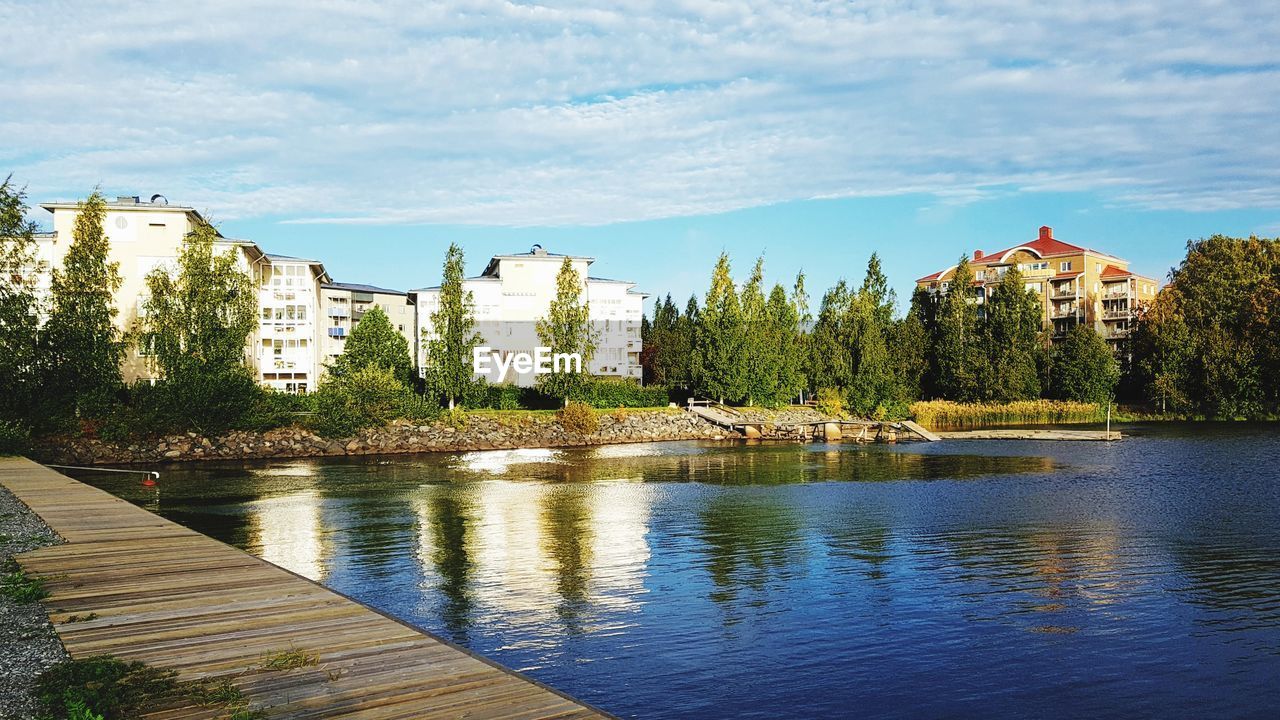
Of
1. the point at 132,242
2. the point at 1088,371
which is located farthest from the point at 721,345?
the point at 132,242

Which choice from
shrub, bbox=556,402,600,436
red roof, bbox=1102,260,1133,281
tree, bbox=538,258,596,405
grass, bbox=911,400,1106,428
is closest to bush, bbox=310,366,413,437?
shrub, bbox=556,402,600,436

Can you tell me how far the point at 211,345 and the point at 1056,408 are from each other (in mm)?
70330

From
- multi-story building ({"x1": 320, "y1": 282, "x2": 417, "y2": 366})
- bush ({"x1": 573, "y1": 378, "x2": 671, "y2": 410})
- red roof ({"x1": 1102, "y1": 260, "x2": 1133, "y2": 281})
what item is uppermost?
red roof ({"x1": 1102, "y1": 260, "x2": 1133, "y2": 281})

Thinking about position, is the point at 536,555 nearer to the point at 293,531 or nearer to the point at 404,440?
the point at 293,531

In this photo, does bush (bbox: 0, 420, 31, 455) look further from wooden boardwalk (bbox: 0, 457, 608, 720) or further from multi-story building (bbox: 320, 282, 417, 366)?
multi-story building (bbox: 320, 282, 417, 366)

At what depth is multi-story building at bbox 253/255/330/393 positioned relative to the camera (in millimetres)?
72062

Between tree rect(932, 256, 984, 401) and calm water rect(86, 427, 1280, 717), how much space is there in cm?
4387

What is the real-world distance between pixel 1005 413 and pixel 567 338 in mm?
41549

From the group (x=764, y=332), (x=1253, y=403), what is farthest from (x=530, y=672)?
(x=1253, y=403)

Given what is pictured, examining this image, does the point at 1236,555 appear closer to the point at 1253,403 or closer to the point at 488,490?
the point at 488,490

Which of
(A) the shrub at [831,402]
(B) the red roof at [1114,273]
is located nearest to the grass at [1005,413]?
(A) the shrub at [831,402]

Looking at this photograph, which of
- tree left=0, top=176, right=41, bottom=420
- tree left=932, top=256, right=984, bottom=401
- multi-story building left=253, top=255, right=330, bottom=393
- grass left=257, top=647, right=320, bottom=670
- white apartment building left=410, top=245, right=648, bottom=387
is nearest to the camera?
grass left=257, top=647, right=320, bottom=670

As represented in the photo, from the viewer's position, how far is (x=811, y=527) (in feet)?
83.0

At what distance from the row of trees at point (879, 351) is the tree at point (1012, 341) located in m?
0.09
